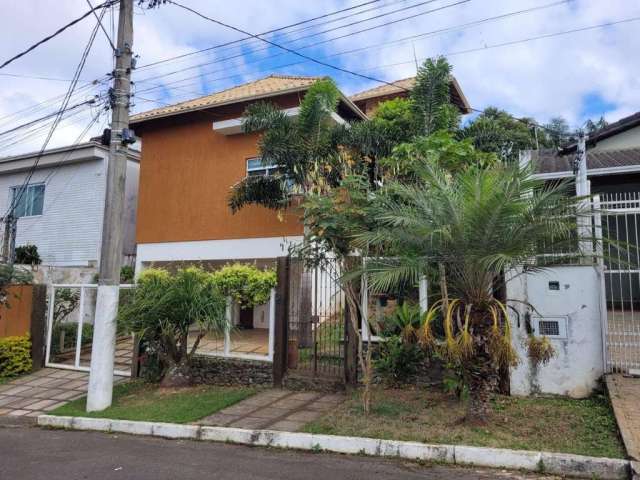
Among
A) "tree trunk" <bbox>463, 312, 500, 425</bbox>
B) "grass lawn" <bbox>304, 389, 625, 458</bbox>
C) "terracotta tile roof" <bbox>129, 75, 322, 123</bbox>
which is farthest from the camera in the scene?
"terracotta tile roof" <bbox>129, 75, 322, 123</bbox>

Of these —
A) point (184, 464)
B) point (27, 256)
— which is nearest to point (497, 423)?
point (184, 464)

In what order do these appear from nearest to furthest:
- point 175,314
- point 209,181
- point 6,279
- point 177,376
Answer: point 175,314 < point 177,376 < point 6,279 < point 209,181

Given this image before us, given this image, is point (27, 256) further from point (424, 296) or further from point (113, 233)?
point (424, 296)

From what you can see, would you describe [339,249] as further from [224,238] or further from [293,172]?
[224,238]

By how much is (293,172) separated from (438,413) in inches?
259

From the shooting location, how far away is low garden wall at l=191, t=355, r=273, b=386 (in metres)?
8.45

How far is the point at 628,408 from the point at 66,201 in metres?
16.6

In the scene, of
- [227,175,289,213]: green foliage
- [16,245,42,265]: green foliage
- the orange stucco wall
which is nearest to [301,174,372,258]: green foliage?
[227,175,289,213]: green foliage

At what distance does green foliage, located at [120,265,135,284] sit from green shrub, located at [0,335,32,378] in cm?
409

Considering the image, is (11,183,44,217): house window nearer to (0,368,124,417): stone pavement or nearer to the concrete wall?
(0,368,124,417): stone pavement

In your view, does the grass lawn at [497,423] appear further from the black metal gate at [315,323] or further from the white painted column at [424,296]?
the white painted column at [424,296]

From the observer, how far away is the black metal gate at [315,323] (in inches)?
313

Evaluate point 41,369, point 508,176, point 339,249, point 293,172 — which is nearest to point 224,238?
point 293,172

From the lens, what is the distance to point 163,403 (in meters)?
7.63
